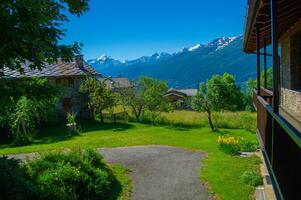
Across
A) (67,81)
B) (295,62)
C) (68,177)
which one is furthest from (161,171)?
(67,81)

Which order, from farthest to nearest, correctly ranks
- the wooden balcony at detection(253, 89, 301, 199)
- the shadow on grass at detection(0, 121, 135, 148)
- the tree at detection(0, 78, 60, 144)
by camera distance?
the shadow on grass at detection(0, 121, 135, 148) < the tree at detection(0, 78, 60, 144) < the wooden balcony at detection(253, 89, 301, 199)

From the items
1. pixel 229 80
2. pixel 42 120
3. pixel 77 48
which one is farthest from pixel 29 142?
pixel 229 80

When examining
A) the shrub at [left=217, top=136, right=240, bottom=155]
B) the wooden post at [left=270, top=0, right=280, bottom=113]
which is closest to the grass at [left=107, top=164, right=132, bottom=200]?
the shrub at [left=217, top=136, right=240, bottom=155]

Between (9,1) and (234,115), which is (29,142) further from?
(9,1)

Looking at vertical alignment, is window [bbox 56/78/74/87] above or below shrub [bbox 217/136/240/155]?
above

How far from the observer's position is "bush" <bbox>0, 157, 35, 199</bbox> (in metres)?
8.74

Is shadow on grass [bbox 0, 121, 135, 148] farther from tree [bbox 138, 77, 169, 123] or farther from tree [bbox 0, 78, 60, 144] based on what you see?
tree [bbox 138, 77, 169, 123]

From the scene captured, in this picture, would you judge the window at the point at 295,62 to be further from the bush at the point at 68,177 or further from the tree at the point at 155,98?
the tree at the point at 155,98

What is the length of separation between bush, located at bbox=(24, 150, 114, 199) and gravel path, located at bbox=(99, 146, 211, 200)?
3.94 ft

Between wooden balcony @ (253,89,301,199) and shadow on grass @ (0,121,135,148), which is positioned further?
shadow on grass @ (0,121,135,148)

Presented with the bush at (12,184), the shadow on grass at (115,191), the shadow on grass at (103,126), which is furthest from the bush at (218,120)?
the bush at (12,184)

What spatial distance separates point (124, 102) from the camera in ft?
117

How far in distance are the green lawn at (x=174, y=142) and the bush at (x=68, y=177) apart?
3.73m

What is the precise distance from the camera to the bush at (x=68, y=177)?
36.7ft
